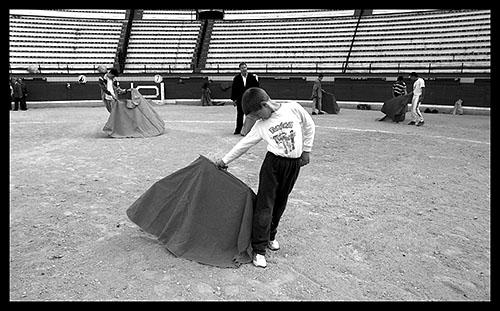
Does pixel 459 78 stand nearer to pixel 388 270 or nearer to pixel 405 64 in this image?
pixel 405 64

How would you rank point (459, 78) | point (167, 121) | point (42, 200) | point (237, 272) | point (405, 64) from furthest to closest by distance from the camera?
point (405, 64) < point (459, 78) < point (167, 121) < point (42, 200) < point (237, 272)

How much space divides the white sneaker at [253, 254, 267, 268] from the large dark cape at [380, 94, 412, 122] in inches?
304

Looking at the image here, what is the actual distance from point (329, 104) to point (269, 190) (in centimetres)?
949

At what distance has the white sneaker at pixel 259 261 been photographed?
246cm

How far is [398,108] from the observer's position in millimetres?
9180

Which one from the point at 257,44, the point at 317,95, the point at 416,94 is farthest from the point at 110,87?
the point at 257,44

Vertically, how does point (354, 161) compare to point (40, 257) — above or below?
above

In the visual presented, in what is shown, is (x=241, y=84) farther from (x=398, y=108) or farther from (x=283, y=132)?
(x=283, y=132)

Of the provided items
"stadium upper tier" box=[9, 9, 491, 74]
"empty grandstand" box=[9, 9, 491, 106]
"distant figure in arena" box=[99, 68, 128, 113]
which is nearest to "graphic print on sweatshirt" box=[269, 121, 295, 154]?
"distant figure in arena" box=[99, 68, 128, 113]

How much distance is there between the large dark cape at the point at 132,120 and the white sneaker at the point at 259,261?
5099 millimetres

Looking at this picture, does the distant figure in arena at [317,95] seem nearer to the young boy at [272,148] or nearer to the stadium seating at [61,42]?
the young boy at [272,148]
